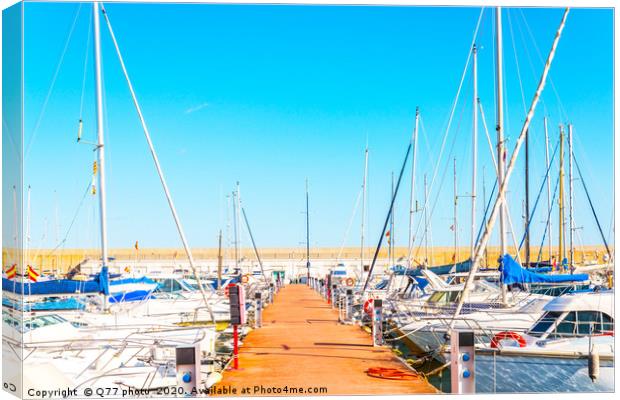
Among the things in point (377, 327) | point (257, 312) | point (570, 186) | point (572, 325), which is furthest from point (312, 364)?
point (570, 186)

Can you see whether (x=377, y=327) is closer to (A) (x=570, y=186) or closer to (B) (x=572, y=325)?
(B) (x=572, y=325)

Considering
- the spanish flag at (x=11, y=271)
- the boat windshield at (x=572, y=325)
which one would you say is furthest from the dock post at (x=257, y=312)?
the spanish flag at (x=11, y=271)

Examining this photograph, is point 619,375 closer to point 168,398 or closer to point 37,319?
point 168,398

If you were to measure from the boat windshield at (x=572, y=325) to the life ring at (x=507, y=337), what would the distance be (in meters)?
0.48

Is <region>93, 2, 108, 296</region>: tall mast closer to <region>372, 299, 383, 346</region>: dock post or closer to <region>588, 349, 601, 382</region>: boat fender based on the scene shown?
<region>372, 299, 383, 346</region>: dock post

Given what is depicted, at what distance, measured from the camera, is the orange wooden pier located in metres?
12.3

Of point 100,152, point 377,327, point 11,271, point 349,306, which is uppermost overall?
point 100,152

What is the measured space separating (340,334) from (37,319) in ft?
31.8

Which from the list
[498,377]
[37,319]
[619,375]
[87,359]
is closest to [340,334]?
[498,377]

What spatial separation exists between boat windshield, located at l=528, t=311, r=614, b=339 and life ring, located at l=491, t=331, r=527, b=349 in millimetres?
479

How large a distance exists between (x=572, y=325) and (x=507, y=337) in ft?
5.49

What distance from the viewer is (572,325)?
18.6 metres

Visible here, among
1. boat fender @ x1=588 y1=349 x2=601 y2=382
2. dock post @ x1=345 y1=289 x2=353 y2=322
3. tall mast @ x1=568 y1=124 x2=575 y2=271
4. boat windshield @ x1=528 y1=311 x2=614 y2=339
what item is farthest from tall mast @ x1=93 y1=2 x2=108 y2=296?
tall mast @ x1=568 y1=124 x2=575 y2=271

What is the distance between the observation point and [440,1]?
11875mm
